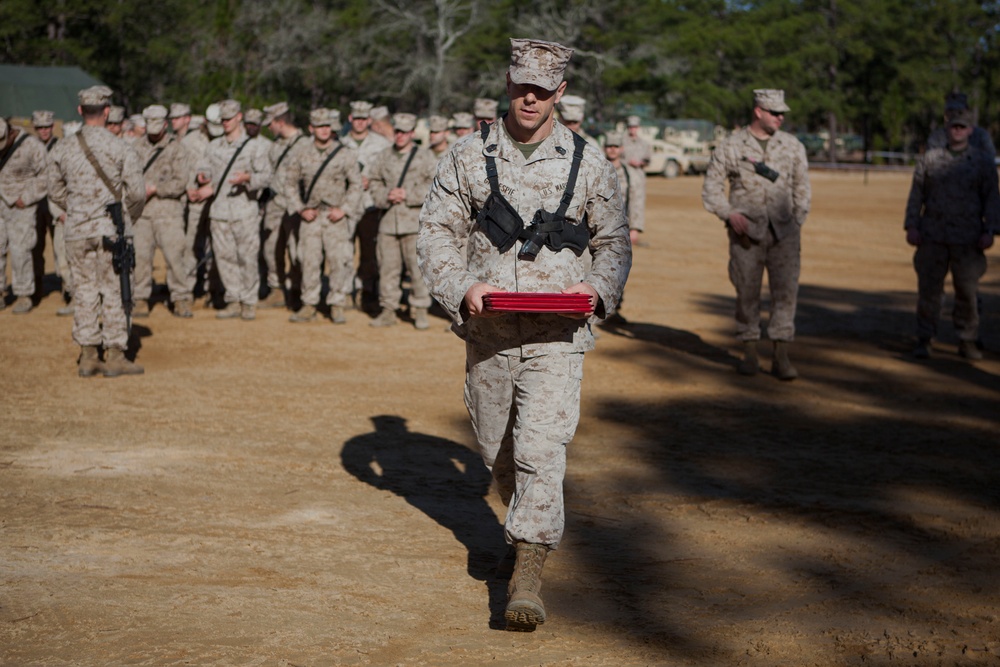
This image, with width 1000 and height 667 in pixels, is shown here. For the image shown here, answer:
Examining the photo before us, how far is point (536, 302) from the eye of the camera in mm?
Answer: 4938

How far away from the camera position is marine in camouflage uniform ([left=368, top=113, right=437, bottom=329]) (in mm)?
13656

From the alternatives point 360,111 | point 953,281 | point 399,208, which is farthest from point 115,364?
point 953,281

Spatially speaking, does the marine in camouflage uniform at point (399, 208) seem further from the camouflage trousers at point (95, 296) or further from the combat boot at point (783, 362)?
the combat boot at point (783, 362)

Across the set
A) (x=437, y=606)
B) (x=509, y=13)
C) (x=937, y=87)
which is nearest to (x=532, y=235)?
(x=437, y=606)

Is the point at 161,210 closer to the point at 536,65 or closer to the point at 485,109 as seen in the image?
the point at 485,109

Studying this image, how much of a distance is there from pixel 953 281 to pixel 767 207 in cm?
270

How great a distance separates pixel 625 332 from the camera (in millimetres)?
13906

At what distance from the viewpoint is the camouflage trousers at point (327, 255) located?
1391 cm

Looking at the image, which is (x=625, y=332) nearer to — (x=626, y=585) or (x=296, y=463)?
(x=296, y=463)

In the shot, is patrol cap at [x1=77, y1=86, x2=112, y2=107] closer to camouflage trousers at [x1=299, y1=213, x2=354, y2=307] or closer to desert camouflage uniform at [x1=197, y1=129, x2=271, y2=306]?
desert camouflage uniform at [x1=197, y1=129, x2=271, y2=306]

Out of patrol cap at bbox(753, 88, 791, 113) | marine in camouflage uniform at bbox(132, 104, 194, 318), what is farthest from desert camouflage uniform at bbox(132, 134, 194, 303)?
patrol cap at bbox(753, 88, 791, 113)

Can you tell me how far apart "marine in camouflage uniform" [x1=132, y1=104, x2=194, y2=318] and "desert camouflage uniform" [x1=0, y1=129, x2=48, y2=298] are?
4.24 ft

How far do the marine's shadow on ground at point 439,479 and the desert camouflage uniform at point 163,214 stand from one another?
19.2 feet

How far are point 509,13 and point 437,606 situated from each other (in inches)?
2263
